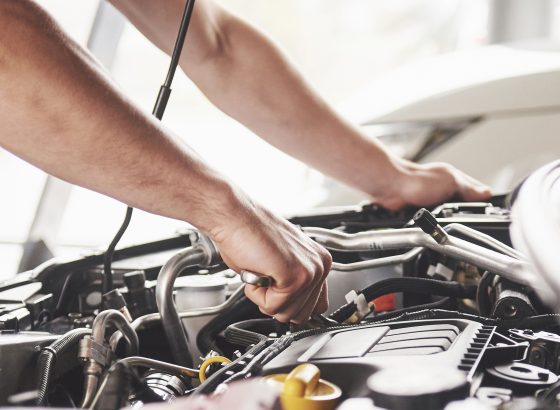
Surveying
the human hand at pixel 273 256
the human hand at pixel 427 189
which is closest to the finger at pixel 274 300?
the human hand at pixel 273 256

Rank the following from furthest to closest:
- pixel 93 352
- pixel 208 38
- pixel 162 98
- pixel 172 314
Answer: pixel 208 38 → pixel 162 98 → pixel 172 314 → pixel 93 352

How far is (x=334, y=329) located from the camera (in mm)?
856

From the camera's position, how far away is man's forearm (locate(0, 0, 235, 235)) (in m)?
0.78

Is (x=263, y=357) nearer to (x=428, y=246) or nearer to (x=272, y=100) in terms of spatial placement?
(x=428, y=246)

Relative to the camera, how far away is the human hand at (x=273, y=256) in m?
0.86

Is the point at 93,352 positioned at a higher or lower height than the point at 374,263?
lower

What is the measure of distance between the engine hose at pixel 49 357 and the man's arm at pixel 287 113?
0.76 meters

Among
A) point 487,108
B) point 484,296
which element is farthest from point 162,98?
point 487,108

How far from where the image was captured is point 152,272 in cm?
121

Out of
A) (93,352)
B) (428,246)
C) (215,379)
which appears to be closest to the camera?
(215,379)

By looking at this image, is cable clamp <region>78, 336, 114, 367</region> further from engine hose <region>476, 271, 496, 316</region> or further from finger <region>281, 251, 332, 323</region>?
engine hose <region>476, 271, 496, 316</region>

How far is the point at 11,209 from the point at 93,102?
14.7 feet

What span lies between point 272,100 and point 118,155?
735 millimetres

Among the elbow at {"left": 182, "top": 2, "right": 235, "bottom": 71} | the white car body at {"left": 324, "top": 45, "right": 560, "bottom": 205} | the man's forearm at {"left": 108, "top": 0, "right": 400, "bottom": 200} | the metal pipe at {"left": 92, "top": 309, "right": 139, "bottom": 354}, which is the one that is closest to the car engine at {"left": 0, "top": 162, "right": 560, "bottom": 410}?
the metal pipe at {"left": 92, "top": 309, "right": 139, "bottom": 354}
